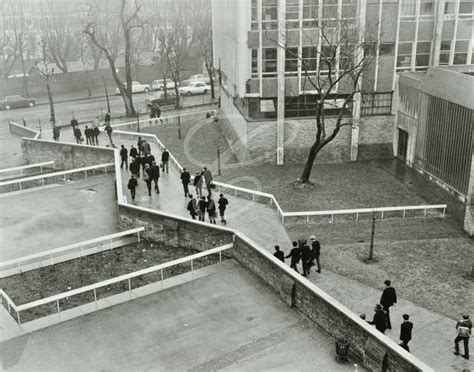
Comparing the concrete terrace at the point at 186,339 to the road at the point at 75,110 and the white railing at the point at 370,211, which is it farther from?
the road at the point at 75,110

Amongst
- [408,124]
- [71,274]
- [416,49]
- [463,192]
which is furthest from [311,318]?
[416,49]

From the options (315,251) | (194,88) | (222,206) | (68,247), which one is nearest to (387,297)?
(315,251)

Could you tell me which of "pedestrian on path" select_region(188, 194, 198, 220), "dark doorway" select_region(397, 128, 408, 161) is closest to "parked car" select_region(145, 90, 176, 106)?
"dark doorway" select_region(397, 128, 408, 161)

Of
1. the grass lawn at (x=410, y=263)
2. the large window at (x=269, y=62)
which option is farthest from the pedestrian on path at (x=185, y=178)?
Answer: the large window at (x=269, y=62)

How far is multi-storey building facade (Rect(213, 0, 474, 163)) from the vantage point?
29203mm

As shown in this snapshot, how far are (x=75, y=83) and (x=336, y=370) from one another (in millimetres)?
52592

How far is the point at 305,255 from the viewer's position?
54.2ft

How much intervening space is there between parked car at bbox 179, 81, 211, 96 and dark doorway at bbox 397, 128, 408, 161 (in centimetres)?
2652

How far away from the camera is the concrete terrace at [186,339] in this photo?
1239 cm

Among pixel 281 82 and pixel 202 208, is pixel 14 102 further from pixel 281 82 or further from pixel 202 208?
pixel 202 208

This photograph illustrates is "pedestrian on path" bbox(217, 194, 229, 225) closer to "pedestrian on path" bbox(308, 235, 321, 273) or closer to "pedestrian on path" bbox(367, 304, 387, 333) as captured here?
"pedestrian on path" bbox(308, 235, 321, 273)

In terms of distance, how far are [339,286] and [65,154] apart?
59.7 feet

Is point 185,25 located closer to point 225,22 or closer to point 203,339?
point 225,22

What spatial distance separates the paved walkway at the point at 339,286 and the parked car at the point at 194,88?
2798 cm
